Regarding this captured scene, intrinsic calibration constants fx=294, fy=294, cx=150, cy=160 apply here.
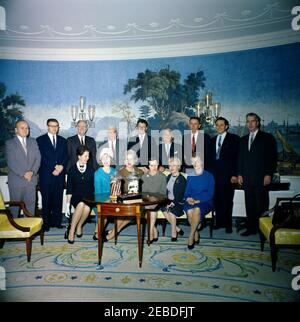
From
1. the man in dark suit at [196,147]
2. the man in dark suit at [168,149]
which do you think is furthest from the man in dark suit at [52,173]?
the man in dark suit at [196,147]

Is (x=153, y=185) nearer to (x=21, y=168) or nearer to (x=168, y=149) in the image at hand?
(x=168, y=149)

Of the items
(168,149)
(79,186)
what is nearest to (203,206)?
(168,149)

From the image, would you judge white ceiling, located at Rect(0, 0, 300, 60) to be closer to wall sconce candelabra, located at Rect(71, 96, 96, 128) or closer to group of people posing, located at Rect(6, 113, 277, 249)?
wall sconce candelabra, located at Rect(71, 96, 96, 128)

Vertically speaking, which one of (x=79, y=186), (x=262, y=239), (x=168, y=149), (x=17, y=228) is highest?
(x=168, y=149)

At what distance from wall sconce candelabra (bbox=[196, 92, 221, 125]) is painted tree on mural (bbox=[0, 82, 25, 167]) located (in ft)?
14.6

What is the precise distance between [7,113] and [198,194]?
5355 mm

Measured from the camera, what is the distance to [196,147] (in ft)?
19.3

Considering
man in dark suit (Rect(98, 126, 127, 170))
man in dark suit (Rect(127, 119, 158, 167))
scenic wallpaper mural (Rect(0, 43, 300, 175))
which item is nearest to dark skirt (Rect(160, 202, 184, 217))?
man in dark suit (Rect(127, 119, 158, 167))

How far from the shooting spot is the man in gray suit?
A: 513cm

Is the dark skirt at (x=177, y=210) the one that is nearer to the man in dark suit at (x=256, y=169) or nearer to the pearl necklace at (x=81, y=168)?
the man in dark suit at (x=256, y=169)

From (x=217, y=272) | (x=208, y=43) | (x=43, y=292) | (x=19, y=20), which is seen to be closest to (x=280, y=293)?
(x=217, y=272)

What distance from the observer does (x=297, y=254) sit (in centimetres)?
434

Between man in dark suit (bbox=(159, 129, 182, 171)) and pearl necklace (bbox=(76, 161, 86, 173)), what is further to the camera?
man in dark suit (bbox=(159, 129, 182, 171))

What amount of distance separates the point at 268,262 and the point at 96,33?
592cm
